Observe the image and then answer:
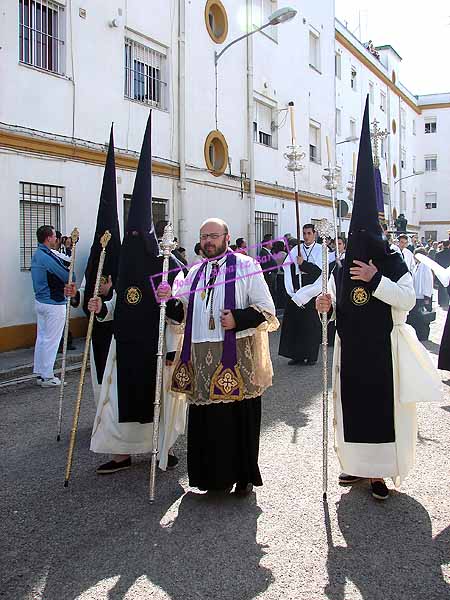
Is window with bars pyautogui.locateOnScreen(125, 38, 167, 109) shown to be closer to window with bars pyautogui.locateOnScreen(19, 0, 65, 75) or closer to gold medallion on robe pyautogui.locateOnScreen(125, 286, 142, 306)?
window with bars pyautogui.locateOnScreen(19, 0, 65, 75)

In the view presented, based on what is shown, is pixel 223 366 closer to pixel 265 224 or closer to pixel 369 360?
pixel 369 360

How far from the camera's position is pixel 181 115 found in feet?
45.8

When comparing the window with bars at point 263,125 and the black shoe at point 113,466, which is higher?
the window with bars at point 263,125

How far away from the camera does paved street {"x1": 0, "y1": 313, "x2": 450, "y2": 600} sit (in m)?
3.20

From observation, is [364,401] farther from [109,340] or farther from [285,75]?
[285,75]

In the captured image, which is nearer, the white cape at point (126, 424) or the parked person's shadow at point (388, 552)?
the parked person's shadow at point (388, 552)

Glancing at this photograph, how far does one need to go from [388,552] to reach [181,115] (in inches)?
469

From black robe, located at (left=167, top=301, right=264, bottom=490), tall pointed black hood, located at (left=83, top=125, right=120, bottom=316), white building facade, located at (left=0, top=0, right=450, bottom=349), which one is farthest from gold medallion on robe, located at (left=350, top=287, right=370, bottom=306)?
white building facade, located at (left=0, top=0, right=450, bottom=349)

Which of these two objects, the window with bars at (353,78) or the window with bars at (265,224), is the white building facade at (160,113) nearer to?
the window with bars at (265,224)

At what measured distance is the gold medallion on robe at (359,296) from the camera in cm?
435

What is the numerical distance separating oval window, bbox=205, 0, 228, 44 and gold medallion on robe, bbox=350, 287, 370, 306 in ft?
41.1

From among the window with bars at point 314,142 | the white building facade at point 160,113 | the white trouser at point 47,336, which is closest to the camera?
the white trouser at point 47,336

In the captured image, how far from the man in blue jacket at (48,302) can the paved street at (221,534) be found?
2.62m

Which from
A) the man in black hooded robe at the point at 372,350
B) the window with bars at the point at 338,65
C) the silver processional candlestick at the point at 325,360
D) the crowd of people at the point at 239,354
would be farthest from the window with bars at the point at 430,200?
the man in black hooded robe at the point at 372,350
